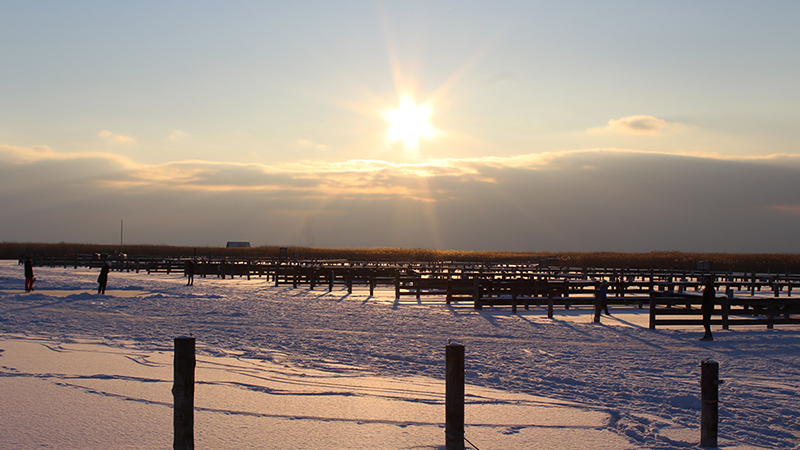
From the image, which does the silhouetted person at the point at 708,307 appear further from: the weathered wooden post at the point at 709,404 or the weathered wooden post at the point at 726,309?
the weathered wooden post at the point at 709,404

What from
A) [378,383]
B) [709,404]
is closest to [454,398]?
[709,404]

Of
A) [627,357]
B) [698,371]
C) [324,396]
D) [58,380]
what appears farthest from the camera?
[627,357]

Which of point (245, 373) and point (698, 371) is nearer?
point (245, 373)

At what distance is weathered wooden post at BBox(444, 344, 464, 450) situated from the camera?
5.50 meters

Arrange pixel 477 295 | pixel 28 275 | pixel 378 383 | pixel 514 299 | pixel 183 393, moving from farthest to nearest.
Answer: pixel 28 275 → pixel 477 295 → pixel 514 299 → pixel 378 383 → pixel 183 393

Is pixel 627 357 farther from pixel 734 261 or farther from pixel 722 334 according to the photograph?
pixel 734 261

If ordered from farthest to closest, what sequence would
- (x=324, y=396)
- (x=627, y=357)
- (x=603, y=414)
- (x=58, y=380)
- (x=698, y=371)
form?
(x=627, y=357) < (x=698, y=371) < (x=58, y=380) < (x=324, y=396) < (x=603, y=414)

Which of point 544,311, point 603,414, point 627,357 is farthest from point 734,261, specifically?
point 603,414

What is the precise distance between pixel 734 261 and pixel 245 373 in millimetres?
66839

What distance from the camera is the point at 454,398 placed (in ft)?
18.1

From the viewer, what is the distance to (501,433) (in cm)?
648

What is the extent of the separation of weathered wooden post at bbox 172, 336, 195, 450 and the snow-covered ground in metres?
0.52

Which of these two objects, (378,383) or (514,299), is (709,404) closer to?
(378,383)

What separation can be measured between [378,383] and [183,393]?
12.6ft
